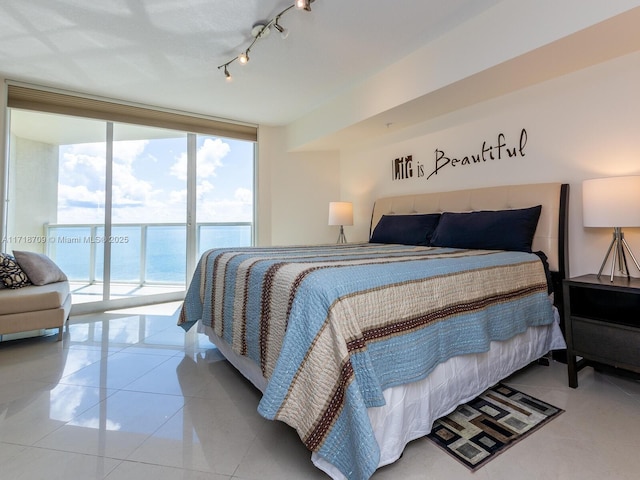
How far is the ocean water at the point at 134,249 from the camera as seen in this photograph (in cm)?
373

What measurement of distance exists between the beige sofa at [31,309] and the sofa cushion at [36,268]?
14 centimetres

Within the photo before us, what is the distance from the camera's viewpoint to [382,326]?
1.29m

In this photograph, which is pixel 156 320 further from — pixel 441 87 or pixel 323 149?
pixel 441 87

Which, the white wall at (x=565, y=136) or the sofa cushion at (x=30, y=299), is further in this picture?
the sofa cushion at (x=30, y=299)

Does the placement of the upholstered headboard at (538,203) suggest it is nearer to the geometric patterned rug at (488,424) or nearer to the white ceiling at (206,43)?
the geometric patterned rug at (488,424)

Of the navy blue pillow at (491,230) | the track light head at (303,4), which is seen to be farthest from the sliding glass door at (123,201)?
the navy blue pillow at (491,230)

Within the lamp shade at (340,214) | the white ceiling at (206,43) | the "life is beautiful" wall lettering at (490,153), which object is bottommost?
the lamp shade at (340,214)

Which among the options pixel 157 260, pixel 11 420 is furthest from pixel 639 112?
pixel 157 260

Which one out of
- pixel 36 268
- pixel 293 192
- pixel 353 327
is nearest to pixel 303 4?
pixel 353 327

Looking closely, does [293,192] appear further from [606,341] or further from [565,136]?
[606,341]

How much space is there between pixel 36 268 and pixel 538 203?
437 cm

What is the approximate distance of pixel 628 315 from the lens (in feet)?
6.40

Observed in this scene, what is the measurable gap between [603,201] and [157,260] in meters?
4.67

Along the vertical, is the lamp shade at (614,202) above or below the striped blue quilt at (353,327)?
above
